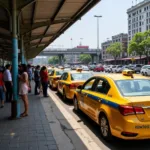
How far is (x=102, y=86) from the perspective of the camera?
688 cm

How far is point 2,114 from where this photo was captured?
8.87 meters

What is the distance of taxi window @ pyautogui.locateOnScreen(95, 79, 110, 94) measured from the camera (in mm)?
6482

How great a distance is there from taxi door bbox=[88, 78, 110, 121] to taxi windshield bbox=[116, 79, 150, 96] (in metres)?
0.39

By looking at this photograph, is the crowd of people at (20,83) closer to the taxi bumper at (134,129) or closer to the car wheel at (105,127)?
the car wheel at (105,127)

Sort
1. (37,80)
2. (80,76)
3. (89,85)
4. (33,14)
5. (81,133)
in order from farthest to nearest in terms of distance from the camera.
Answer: (37,80) < (33,14) < (80,76) < (89,85) < (81,133)

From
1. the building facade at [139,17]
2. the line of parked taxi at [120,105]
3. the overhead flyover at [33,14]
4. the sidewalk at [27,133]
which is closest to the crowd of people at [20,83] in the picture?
the overhead flyover at [33,14]

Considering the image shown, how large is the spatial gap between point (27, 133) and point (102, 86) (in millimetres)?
2177

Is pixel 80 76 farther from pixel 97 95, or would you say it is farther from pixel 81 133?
pixel 81 133

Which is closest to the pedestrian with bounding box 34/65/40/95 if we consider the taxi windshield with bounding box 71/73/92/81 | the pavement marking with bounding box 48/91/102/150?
the taxi windshield with bounding box 71/73/92/81

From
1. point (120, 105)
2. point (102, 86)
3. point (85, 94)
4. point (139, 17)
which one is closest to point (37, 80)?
point (85, 94)

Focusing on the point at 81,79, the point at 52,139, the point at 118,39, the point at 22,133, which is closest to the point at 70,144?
the point at 52,139

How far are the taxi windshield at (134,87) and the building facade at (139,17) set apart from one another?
108698 millimetres

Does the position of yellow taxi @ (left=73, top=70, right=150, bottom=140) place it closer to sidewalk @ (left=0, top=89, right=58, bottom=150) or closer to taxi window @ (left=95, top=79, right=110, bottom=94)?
→ taxi window @ (left=95, top=79, right=110, bottom=94)

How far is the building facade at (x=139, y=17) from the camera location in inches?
4382
